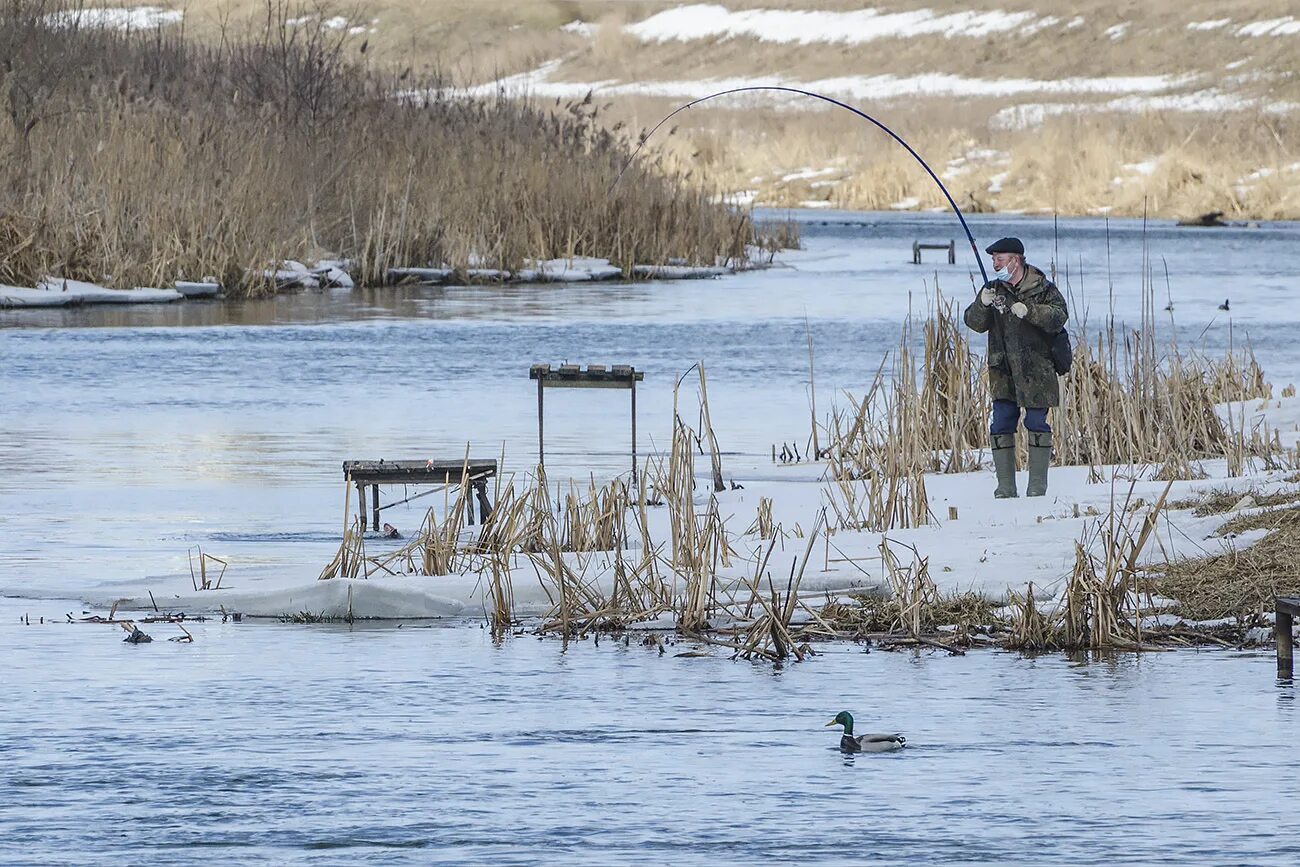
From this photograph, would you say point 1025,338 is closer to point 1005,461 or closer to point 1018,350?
point 1018,350

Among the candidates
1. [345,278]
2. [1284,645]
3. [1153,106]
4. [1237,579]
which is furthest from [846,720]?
[1153,106]

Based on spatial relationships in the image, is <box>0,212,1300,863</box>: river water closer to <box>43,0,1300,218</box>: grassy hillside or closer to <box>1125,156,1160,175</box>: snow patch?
<box>43,0,1300,218</box>: grassy hillside

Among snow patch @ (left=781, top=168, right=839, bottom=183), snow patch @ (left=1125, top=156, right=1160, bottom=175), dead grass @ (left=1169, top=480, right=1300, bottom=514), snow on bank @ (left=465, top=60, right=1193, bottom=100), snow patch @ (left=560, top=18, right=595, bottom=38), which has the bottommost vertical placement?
dead grass @ (left=1169, top=480, right=1300, bottom=514)

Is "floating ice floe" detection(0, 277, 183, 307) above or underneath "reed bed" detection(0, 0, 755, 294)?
underneath

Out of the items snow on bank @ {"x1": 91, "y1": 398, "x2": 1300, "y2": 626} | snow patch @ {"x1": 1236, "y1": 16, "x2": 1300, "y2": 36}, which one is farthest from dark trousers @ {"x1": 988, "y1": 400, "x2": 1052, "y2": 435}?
snow patch @ {"x1": 1236, "y1": 16, "x2": 1300, "y2": 36}

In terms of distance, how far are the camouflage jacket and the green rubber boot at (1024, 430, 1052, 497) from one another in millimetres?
160

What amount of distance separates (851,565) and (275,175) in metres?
19.6

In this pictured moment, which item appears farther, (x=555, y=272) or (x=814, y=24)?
(x=814, y=24)

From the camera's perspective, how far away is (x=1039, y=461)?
38.2 ft

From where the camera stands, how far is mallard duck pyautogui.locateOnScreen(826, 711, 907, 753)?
7.34 m

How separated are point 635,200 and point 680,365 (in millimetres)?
12998

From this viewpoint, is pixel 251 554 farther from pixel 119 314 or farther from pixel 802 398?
pixel 119 314

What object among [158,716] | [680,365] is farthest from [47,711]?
[680,365]

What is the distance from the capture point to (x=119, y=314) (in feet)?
84.2
